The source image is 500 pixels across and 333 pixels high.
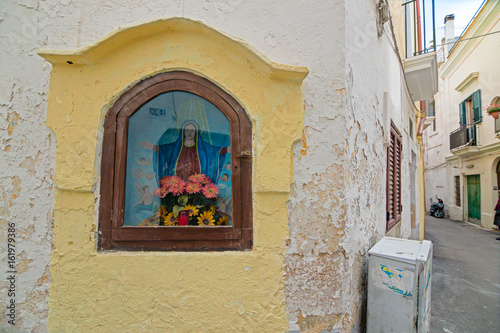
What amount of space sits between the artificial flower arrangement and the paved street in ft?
10.2

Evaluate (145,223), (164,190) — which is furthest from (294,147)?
(145,223)

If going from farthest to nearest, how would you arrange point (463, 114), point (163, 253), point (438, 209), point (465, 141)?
point (438, 209), point (463, 114), point (465, 141), point (163, 253)

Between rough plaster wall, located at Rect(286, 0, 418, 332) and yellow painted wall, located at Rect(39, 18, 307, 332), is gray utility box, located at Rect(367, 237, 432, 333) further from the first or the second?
yellow painted wall, located at Rect(39, 18, 307, 332)

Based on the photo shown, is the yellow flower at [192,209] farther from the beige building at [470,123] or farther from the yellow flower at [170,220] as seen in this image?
the beige building at [470,123]

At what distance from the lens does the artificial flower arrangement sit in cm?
241

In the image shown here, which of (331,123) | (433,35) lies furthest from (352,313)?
(433,35)

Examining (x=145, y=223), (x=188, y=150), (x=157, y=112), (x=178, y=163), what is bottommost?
(x=145, y=223)

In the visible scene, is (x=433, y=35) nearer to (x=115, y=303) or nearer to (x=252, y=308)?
(x=252, y=308)

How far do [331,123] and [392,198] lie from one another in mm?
2996

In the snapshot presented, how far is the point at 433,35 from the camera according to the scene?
5816 mm

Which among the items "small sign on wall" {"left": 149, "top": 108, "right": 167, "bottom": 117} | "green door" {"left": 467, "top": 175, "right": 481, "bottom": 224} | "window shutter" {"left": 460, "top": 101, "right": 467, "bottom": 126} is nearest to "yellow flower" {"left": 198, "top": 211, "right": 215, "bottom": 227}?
"small sign on wall" {"left": 149, "top": 108, "right": 167, "bottom": 117}

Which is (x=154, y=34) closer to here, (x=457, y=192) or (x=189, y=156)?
(x=189, y=156)

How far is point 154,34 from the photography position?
2285mm

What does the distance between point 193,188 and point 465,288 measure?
504 cm
